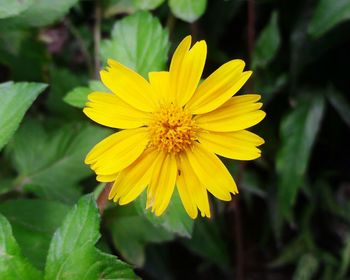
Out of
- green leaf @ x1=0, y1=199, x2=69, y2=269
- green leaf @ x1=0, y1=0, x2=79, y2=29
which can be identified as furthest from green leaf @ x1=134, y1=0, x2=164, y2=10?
green leaf @ x1=0, y1=199, x2=69, y2=269

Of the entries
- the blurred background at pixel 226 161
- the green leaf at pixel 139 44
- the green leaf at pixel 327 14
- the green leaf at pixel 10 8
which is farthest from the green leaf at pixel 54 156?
the green leaf at pixel 327 14

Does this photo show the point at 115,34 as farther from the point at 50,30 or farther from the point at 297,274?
the point at 297,274

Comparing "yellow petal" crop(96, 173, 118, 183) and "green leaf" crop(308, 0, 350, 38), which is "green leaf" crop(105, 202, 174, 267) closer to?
"yellow petal" crop(96, 173, 118, 183)

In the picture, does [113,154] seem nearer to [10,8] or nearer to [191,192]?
[191,192]

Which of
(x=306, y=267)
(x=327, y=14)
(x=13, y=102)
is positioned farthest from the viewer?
(x=306, y=267)

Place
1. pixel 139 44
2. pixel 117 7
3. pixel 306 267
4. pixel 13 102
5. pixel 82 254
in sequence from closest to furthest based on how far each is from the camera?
pixel 82 254 → pixel 13 102 → pixel 139 44 → pixel 117 7 → pixel 306 267

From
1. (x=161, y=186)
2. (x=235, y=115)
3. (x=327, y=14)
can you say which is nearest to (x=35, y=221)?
(x=161, y=186)

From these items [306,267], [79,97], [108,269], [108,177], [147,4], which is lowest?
[306,267]

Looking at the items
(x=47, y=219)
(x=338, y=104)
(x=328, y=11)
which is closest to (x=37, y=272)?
(x=47, y=219)
